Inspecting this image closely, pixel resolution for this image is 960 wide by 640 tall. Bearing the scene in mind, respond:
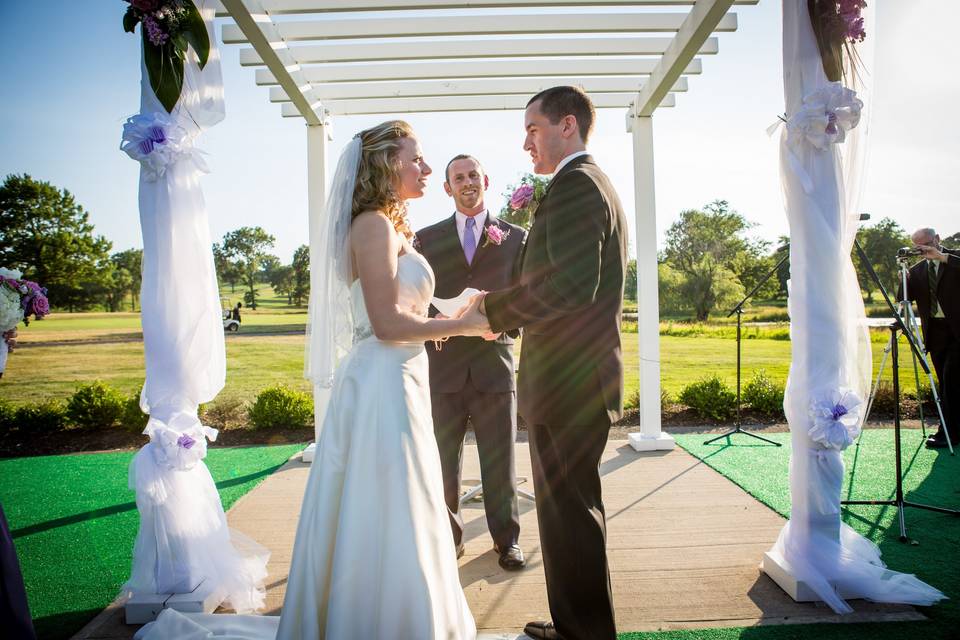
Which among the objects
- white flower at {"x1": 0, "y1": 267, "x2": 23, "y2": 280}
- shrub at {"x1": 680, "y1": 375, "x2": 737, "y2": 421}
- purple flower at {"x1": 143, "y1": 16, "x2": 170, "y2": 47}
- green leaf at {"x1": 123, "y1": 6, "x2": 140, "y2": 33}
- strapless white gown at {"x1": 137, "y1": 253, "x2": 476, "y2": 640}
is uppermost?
green leaf at {"x1": 123, "y1": 6, "x2": 140, "y2": 33}

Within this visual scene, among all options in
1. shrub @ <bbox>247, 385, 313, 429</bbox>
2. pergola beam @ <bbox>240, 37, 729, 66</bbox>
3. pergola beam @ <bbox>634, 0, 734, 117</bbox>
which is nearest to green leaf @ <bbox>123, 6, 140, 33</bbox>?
pergola beam @ <bbox>240, 37, 729, 66</bbox>

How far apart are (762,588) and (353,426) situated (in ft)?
8.20

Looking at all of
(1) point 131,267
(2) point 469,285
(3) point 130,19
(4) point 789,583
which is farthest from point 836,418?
(1) point 131,267

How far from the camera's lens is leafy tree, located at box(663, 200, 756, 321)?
11.4 meters

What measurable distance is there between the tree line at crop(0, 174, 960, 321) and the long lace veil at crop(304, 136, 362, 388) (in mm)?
6743

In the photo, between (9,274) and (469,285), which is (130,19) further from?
(469,285)

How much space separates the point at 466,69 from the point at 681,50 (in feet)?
6.21

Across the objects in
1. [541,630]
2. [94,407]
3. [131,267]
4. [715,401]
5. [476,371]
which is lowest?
[541,630]

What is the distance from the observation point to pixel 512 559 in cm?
341

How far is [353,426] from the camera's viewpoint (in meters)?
2.24

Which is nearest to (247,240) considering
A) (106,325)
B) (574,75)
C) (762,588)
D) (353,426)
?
(106,325)

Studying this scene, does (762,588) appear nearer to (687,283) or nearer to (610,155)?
(610,155)

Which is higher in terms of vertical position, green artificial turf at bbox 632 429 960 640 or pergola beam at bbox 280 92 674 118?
pergola beam at bbox 280 92 674 118

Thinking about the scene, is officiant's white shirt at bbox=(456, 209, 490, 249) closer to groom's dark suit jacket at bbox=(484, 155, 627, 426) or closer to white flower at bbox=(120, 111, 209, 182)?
groom's dark suit jacket at bbox=(484, 155, 627, 426)
